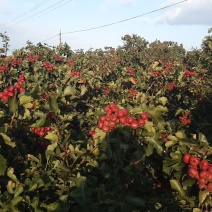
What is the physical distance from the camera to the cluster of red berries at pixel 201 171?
2.75 meters

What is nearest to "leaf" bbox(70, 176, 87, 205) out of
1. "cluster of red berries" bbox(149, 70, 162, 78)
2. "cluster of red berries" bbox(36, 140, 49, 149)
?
"cluster of red berries" bbox(36, 140, 49, 149)

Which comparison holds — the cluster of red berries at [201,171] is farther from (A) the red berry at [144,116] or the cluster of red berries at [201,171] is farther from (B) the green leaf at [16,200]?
(B) the green leaf at [16,200]

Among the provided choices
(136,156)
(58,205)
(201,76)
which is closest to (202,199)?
(136,156)

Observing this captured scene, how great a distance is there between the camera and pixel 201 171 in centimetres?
Answer: 276

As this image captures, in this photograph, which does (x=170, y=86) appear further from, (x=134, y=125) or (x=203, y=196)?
(x=203, y=196)

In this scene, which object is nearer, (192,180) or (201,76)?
(192,180)

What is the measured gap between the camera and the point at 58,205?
271 cm

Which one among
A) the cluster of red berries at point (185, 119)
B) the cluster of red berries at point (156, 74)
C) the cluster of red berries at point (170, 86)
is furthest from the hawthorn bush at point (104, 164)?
the cluster of red berries at point (156, 74)

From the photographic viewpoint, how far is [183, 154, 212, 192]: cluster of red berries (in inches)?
108

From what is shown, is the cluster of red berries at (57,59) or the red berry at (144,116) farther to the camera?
the cluster of red berries at (57,59)

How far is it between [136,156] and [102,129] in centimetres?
49

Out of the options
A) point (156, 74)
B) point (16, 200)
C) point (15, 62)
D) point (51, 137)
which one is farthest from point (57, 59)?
point (16, 200)

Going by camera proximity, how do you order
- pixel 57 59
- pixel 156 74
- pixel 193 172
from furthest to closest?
pixel 57 59, pixel 156 74, pixel 193 172

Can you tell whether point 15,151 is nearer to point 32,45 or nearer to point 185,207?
point 185,207
